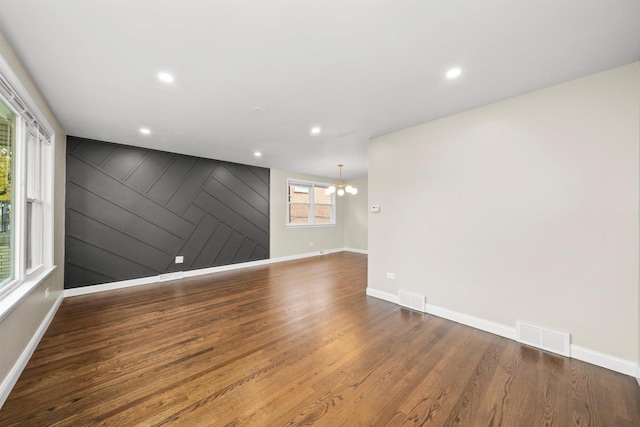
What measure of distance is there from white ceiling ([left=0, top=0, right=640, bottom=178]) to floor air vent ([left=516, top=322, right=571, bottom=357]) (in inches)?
92.7

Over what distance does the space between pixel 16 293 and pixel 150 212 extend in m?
2.66

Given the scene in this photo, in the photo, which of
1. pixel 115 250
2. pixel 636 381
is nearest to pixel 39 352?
pixel 115 250

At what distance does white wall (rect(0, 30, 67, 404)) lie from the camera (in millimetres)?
1710

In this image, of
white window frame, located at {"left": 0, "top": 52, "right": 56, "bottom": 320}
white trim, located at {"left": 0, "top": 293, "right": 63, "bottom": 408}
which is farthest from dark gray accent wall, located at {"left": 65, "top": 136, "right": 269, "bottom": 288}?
white trim, located at {"left": 0, "top": 293, "right": 63, "bottom": 408}

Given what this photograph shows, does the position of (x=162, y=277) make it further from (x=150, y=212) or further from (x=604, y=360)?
(x=604, y=360)

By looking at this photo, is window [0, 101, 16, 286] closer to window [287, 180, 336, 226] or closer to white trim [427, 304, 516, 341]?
white trim [427, 304, 516, 341]

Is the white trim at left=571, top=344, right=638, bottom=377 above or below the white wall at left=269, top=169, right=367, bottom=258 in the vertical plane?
below

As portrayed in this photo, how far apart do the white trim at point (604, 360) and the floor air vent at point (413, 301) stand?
1.36m

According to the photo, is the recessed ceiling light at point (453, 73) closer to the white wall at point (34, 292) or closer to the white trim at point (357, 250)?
the white wall at point (34, 292)

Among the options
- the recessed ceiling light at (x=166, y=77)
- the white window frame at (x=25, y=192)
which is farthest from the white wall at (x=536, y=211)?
the white window frame at (x=25, y=192)

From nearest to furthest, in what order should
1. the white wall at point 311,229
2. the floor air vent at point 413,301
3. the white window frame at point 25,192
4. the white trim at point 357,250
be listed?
1. the white window frame at point 25,192
2. the floor air vent at point 413,301
3. the white wall at point 311,229
4. the white trim at point 357,250

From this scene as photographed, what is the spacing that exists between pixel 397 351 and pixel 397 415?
0.77 metres

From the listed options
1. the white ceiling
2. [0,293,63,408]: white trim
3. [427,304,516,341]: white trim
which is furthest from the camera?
[427,304,516,341]: white trim

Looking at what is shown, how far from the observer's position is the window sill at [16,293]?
173cm
